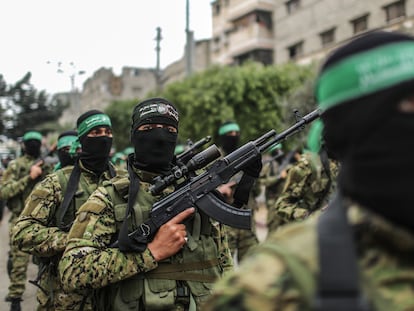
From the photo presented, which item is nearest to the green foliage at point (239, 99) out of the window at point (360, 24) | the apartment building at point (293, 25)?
the apartment building at point (293, 25)

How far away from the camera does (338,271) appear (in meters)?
0.93

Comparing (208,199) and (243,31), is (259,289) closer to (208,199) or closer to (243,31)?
(208,199)

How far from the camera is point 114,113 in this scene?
113ft

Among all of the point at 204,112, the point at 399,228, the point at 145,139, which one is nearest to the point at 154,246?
the point at 145,139

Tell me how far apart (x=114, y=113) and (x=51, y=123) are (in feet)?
16.6

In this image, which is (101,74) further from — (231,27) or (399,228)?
(399,228)

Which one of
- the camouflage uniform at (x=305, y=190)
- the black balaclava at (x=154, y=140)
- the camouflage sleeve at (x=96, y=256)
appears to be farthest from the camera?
the camouflage uniform at (x=305, y=190)

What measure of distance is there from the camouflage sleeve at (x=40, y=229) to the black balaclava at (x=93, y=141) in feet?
1.20

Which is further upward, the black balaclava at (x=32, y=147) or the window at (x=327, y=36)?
the window at (x=327, y=36)

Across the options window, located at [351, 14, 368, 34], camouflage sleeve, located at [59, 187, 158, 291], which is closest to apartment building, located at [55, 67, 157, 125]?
window, located at [351, 14, 368, 34]

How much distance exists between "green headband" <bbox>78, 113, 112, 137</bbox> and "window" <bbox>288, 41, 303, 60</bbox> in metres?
24.6

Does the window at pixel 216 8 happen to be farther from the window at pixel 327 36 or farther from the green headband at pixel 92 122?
the green headband at pixel 92 122

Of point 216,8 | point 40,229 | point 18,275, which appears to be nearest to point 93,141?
point 40,229

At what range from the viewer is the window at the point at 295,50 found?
27156mm
